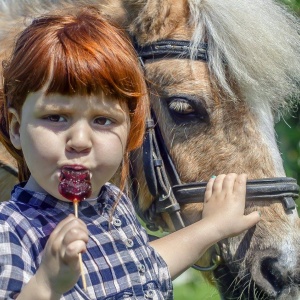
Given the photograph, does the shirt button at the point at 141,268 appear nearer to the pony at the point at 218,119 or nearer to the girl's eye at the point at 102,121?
the girl's eye at the point at 102,121

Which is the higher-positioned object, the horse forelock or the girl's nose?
the girl's nose

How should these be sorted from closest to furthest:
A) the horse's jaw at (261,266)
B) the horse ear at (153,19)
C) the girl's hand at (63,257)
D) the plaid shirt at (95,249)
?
the girl's hand at (63,257) < the plaid shirt at (95,249) < the horse's jaw at (261,266) < the horse ear at (153,19)

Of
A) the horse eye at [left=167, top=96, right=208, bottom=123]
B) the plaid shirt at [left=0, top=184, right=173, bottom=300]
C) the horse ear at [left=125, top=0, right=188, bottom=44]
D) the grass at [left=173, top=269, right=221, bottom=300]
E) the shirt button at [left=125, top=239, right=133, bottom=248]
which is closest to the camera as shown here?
the plaid shirt at [left=0, top=184, right=173, bottom=300]

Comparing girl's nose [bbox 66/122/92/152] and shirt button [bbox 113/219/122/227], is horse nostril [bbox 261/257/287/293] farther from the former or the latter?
girl's nose [bbox 66/122/92/152]

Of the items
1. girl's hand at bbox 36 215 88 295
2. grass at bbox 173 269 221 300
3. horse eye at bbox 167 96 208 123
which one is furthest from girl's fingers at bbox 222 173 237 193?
grass at bbox 173 269 221 300

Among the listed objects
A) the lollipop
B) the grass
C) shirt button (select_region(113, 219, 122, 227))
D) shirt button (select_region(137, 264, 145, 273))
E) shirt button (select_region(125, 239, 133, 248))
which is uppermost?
the lollipop

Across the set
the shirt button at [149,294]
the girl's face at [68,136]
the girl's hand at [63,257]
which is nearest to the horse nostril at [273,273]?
the shirt button at [149,294]

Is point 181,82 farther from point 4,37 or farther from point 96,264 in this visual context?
point 96,264

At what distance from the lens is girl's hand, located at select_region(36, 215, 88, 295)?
1.62 metres

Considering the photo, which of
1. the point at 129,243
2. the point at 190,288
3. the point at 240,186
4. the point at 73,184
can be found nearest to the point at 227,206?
the point at 240,186

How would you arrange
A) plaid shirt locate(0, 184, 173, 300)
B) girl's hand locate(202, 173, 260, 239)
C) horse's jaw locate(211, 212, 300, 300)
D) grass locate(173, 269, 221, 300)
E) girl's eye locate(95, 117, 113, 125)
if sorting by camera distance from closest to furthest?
plaid shirt locate(0, 184, 173, 300) → girl's eye locate(95, 117, 113, 125) → girl's hand locate(202, 173, 260, 239) → horse's jaw locate(211, 212, 300, 300) → grass locate(173, 269, 221, 300)

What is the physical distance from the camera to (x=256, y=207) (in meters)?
2.86

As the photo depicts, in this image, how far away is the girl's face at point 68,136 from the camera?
6.27 feet

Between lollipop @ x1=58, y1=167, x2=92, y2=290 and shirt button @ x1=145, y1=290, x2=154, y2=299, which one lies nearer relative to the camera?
lollipop @ x1=58, y1=167, x2=92, y2=290
